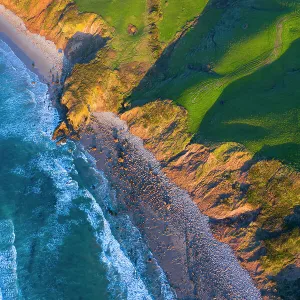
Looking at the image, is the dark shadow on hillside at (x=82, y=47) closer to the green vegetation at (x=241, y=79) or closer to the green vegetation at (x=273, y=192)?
the green vegetation at (x=241, y=79)

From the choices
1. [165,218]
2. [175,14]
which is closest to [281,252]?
[165,218]

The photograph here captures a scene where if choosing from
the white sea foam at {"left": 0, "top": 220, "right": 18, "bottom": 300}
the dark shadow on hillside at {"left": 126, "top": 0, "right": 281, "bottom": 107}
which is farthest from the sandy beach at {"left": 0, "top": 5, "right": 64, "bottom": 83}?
the white sea foam at {"left": 0, "top": 220, "right": 18, "bottom": 300}

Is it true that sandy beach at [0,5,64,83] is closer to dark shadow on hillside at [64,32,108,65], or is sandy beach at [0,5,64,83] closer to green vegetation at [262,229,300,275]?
dark shadow on hillside at [64,32,108,65]

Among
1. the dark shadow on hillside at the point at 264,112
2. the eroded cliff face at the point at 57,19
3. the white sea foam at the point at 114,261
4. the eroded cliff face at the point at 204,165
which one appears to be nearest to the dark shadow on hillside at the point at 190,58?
the eroded cliff face at the point at 204,165

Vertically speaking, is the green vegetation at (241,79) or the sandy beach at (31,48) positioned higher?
Answer: the sandy beach at (31,48)

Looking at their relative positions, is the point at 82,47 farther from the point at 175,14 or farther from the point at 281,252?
the point at 281,252

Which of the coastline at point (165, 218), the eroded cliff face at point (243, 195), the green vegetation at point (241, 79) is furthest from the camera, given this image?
the green vegetation at point (241, 79)
